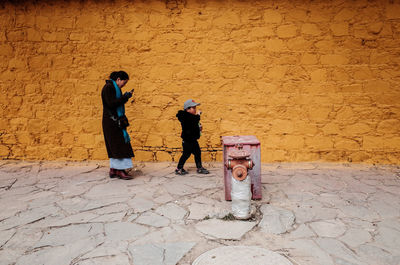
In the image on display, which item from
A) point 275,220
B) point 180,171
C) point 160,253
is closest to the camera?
point 160,253

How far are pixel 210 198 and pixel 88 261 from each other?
187cm

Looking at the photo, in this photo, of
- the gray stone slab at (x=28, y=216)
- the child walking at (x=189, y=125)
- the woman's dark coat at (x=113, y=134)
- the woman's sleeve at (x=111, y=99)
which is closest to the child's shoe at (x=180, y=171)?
the child walking at (x=189, y=125)

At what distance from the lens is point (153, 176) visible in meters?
5.33

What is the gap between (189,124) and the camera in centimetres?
515

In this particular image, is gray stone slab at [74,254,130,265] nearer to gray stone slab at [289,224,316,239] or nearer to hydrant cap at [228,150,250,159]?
hydrant cap at [228,150,250,159]

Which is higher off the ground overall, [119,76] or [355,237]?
[119,76]

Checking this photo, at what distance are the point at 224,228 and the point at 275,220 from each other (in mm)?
622

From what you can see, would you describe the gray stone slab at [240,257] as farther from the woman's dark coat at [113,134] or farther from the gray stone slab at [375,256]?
the woman's dark coat at [113,134]

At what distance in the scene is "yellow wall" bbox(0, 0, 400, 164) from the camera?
5660 millimetres

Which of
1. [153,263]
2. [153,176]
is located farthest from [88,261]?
[153,176]

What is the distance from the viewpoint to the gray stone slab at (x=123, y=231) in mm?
3205

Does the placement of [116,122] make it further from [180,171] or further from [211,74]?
[211,74]

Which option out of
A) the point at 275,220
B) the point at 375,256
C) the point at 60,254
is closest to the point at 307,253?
the point at 375,256

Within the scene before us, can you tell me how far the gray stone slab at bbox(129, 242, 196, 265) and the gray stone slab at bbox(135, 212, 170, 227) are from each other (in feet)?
1.56
